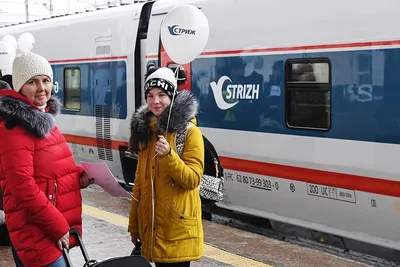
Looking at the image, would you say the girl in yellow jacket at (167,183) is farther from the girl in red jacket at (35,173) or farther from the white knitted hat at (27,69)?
the white knitted hat at (27,69)

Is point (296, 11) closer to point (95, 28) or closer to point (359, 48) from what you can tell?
point (359, 48)

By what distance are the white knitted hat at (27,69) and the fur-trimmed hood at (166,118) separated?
23.7 inches

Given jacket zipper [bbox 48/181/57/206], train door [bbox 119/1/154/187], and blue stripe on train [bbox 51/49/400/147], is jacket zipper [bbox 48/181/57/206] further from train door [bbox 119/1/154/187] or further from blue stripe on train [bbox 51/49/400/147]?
train door [bbox 119/1/154/187]

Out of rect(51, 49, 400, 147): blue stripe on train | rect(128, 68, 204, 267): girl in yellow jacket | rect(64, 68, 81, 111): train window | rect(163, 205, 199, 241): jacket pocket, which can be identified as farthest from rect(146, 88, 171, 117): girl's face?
rect(64, 68, 81, 111): train window

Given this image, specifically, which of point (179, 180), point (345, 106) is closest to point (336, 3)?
point (345, 106)

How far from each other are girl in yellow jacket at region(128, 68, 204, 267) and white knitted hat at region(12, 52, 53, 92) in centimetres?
62

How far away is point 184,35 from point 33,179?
2.54 m

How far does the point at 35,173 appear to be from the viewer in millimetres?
3260

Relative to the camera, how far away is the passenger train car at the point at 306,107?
599cm

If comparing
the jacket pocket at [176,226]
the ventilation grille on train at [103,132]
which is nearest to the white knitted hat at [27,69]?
the jacket pocket at [176,226]

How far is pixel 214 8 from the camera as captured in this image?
8.09 m

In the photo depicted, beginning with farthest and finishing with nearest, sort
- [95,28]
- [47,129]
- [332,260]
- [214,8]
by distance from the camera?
[95,28] → [214,8] → [332,260] → [47,129]

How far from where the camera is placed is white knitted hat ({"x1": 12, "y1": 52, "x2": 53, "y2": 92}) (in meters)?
3.36

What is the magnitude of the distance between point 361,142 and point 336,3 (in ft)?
4.49
